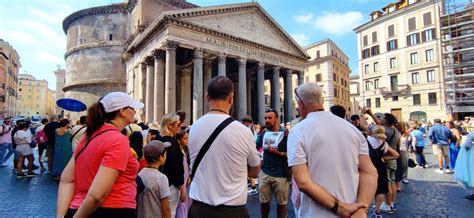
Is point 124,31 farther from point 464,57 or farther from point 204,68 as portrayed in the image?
point 464,57

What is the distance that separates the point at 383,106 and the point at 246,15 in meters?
22.6

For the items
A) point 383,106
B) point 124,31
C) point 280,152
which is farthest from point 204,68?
point 383,106

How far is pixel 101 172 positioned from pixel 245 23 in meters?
22.9

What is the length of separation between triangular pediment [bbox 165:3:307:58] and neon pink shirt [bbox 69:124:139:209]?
17.2 meters

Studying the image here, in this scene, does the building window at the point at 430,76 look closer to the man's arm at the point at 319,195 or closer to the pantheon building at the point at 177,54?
the pantheon building at the point at 177,54

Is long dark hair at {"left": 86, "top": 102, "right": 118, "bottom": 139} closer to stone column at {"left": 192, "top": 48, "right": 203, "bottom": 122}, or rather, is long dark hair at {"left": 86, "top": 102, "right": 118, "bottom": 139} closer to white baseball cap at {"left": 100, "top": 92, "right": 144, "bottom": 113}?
white baseball cap at {"left": 100, "top": 92, "right": 144, "bottom": 113}

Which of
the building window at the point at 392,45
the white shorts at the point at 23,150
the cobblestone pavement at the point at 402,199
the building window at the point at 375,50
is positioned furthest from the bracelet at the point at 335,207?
the building window at the point at 375,50

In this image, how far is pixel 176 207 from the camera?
322 centimetres

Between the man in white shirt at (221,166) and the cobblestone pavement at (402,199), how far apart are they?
9.97ft

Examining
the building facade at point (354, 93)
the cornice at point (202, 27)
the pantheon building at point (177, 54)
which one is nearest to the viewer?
the cornice at point (202, 27)

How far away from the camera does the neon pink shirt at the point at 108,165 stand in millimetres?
1781

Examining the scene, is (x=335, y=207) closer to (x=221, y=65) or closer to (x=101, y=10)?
(x=221, y=65)

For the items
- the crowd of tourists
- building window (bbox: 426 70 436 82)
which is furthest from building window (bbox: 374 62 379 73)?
the crowd of tourists

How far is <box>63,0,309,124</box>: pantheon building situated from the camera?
18.9 m
